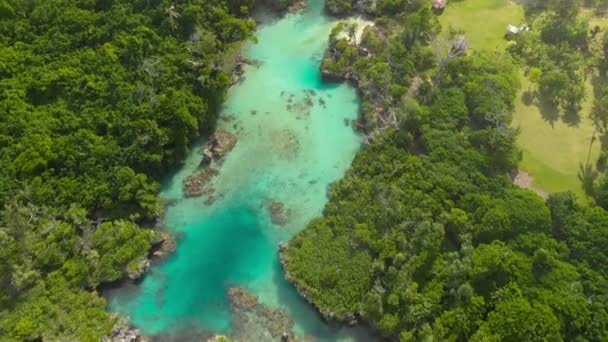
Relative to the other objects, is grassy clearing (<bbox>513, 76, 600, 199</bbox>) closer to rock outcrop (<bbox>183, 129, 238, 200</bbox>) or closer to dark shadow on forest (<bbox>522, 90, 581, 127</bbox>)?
dark shadow on forest (<bbox>522, 90, 581, 127</bbox>)

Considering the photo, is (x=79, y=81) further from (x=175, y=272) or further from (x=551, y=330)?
(x=551, y=330)

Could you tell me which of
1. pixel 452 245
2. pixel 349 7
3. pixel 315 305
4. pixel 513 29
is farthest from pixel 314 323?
pixel 513 29

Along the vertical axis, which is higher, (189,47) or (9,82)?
(189,47)

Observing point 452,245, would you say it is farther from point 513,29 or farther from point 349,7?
point 349,7

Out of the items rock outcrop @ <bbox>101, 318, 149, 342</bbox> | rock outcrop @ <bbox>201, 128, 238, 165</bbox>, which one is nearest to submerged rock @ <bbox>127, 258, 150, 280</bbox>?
rock outcrop @ <bbox>101, 318, 149, 342</bbox>

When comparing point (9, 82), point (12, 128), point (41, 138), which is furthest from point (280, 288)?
point (9, 82)

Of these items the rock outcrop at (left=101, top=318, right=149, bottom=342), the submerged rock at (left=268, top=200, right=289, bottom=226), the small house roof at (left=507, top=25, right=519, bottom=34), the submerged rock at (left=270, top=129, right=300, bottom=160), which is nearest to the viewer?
the rock outcrop at (left=101, top=318, right=149, bottom=342)

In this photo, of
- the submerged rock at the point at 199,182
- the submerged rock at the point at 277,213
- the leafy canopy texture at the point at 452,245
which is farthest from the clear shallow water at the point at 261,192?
the leafy canopy texture at the point at 452,245
